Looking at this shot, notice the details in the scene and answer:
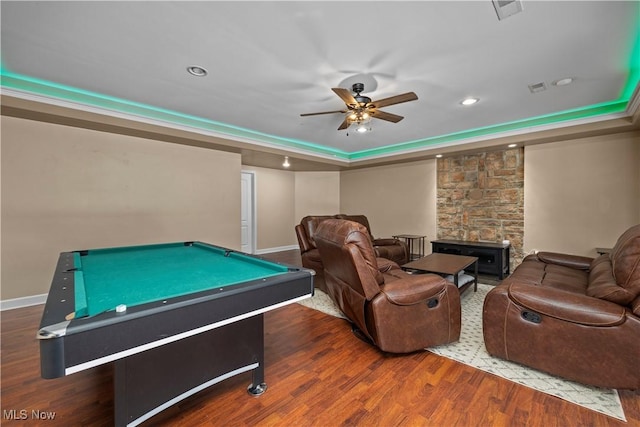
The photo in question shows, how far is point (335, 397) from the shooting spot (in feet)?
5.79

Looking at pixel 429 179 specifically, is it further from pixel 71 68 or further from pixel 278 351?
pixel 71 68

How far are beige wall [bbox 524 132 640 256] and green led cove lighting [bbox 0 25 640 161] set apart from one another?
59 cm

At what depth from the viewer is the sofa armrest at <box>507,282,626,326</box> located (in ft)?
5.64

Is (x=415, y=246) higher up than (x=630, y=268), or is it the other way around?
(x=630, y=268)

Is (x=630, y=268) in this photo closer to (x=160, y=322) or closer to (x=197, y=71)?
(x=160, y=322)

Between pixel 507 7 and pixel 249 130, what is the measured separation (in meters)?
3.78

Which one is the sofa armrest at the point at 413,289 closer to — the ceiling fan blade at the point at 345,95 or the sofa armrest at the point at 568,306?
the sofa armrest at the point at 568,306

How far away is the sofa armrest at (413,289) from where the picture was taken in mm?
2139

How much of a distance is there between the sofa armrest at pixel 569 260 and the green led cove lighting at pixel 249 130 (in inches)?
74.1

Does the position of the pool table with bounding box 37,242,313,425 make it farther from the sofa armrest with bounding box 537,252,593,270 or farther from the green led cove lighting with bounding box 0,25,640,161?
the sofa armrest with bounding box 537,252,593,270

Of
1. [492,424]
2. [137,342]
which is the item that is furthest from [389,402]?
[137,342]

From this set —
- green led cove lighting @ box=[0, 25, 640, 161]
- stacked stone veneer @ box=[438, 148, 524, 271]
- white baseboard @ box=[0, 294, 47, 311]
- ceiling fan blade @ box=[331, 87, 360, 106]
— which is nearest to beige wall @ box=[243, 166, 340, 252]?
green led cove lighting @ box=[0, 25, 640, 161]

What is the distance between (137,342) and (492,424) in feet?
6.12

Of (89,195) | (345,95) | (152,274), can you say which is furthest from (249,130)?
(152,274)
